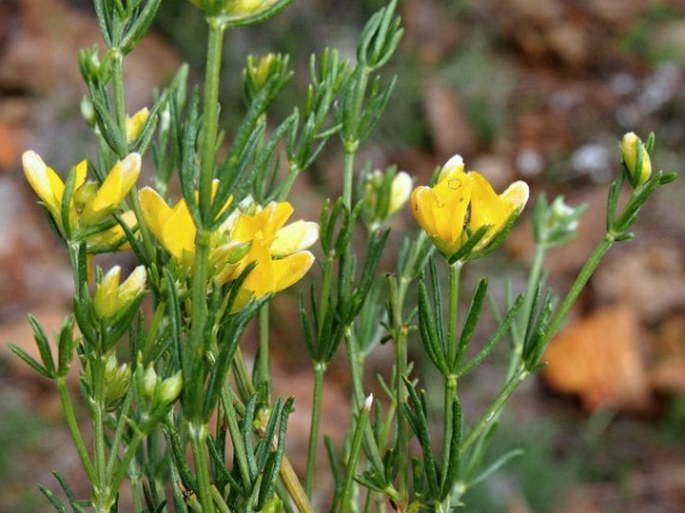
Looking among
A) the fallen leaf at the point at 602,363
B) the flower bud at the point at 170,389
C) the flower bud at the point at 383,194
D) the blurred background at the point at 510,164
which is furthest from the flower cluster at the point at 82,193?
the fallen leaf at the point at 602,363

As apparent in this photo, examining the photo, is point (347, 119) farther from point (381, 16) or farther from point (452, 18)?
point (452, 18)

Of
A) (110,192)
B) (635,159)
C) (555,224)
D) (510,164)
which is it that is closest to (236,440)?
(110,192)

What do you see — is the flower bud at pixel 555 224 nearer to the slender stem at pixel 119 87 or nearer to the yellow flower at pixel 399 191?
the yellow flower at pixel 399 191

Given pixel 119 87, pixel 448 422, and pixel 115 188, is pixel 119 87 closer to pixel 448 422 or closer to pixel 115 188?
pixel 115 188

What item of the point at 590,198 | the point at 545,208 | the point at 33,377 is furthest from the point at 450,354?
the point at 590,198

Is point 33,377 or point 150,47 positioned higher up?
point 150,47

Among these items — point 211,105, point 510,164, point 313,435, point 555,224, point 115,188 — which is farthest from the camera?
point 510,164

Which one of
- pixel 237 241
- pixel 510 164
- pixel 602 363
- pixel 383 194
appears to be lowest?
pixel 237 241
